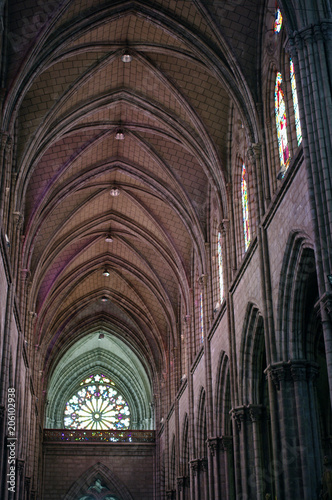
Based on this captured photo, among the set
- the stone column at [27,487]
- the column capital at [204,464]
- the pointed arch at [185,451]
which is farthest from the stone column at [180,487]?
the stone column at [27,487]

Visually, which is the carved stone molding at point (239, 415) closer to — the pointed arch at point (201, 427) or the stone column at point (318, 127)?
the pointed arch at point (201, 427)

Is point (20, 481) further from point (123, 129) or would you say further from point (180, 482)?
point (123, 129)

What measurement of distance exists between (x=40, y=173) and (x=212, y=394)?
10365mm

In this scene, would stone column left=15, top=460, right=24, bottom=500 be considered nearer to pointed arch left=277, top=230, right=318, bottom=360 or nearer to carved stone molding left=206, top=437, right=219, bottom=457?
carved stone molding left=206, top=437, right=219, bottom=457

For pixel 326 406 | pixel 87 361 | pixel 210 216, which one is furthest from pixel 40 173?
pixel 87 361

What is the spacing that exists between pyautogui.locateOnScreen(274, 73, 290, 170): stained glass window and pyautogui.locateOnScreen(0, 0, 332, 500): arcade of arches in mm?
84

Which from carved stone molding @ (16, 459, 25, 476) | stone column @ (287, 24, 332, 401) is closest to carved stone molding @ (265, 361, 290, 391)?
stone column @ (287, 24, 332, 401)

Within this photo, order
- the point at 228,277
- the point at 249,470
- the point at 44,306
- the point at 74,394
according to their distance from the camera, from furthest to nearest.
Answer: the point at 74,394
the point at 44,306
the point at 228,277
the point at 249,470

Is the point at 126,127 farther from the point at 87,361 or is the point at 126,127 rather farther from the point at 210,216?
the point at 87,361

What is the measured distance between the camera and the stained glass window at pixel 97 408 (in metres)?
46.2

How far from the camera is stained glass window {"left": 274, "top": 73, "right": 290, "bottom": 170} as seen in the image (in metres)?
17.8

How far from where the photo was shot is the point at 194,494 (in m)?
27.1

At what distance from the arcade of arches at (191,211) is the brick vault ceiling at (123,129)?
7cm

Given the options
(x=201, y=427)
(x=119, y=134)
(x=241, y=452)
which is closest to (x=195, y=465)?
(x=201, y=427)
